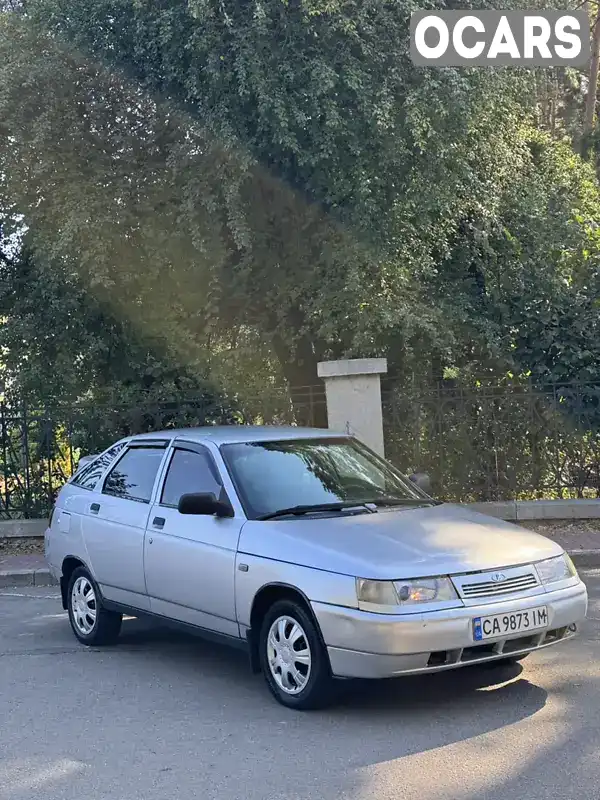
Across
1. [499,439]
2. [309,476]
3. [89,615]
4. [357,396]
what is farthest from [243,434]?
[499,439]

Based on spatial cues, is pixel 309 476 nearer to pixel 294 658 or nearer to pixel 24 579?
pixel 294 658

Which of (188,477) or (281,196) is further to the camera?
(281,196)

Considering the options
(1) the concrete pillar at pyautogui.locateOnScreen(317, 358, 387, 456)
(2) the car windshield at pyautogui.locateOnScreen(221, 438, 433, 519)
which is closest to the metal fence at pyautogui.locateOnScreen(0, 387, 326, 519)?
(1) the concrete pillar at pyautogui.locateOnScreen(317, 358, 387, 456)

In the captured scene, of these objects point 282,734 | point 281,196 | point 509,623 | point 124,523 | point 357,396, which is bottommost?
point 282,734

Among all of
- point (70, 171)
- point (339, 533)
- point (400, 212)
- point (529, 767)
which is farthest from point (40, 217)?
point (529, 767)

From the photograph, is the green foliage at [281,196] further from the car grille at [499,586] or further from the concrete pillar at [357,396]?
the car grille at [499,586]

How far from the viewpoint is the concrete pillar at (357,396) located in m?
11.4

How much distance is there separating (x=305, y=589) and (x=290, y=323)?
844cm

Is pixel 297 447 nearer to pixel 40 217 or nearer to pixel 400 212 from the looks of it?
pixel 400 212

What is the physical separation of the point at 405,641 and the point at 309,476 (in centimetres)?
168

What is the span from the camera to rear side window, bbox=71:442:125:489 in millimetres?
7496

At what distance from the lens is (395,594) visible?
5.01 metres

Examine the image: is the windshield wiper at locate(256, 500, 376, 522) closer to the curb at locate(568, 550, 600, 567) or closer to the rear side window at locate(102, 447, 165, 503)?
the rear side window at locate(102, 447, 165, 503)

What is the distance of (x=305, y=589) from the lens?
5230 mm
